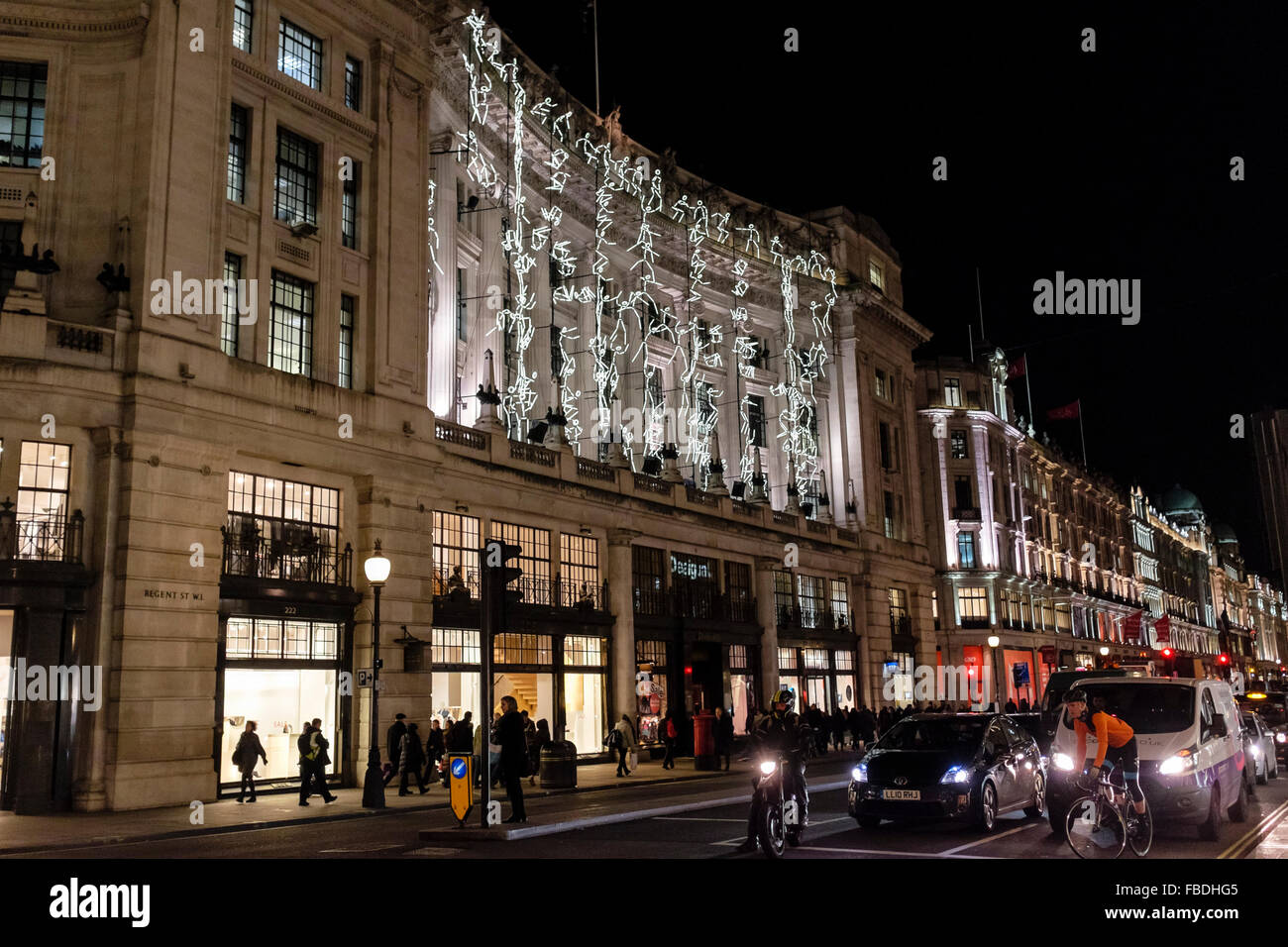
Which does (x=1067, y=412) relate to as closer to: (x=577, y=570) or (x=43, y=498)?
(x=577, y=570)

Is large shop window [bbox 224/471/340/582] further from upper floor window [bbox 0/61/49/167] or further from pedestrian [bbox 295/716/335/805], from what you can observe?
upper floor window [bbox 0/61/49/167]

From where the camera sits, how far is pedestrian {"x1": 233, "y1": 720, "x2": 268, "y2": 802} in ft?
74.9

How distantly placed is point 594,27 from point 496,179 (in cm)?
839

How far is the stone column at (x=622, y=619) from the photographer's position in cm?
3706

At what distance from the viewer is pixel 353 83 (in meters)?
30.5

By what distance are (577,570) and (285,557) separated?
40.4 ft

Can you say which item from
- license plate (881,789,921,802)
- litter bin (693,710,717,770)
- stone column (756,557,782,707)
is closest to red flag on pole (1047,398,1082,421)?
stone column (756,557,782,707)

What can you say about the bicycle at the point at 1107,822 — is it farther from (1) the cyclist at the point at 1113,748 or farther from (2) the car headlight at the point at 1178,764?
(2) the car headlight at the point at 1178,764

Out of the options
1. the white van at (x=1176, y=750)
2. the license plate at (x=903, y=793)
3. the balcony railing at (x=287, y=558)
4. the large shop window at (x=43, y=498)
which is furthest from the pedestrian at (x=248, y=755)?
the white van at (x=1176, y=750)

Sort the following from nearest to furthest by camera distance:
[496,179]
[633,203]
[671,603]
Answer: [496,179] < [671,603] < [633,203]

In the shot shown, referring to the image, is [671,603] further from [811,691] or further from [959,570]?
[959,570]

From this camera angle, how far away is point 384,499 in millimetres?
28531

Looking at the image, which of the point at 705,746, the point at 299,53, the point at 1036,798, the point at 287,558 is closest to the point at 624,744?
the point at 705,746
